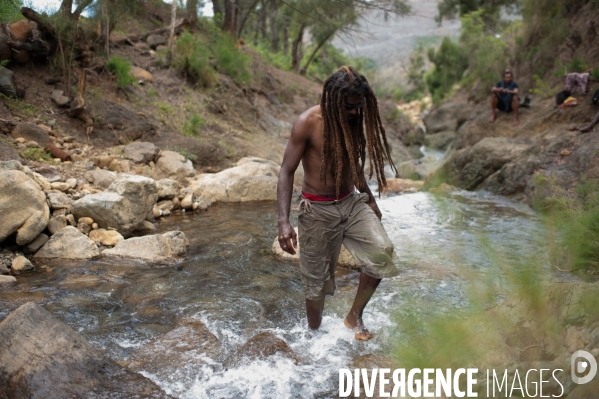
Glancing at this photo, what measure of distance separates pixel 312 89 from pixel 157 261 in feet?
53.6

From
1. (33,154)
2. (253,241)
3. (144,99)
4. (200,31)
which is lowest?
(253,241)

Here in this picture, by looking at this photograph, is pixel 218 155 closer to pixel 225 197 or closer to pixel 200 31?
pixel 225 197

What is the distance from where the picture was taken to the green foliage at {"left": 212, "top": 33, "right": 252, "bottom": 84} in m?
14.9

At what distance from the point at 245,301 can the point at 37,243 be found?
2.49 metres

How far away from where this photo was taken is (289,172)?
10.7 feet

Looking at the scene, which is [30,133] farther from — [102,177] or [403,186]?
[403,186]

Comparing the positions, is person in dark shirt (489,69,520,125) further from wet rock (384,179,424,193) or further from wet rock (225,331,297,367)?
wet rock (225,331,297,367)

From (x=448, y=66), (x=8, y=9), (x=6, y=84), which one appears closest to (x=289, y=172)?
(x=8, y=9)

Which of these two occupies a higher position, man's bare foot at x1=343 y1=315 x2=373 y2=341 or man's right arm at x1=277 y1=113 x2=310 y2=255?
man's right arm at x1=277 y1=113 x2=310 y2=255

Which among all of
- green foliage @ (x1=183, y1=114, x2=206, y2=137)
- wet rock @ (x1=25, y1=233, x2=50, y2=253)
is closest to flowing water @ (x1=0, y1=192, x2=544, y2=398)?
wet rock @ (x1=25, y1=233, x2=50, y2=253)

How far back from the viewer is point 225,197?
8.63 metres

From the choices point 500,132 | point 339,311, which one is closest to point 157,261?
point 339,311

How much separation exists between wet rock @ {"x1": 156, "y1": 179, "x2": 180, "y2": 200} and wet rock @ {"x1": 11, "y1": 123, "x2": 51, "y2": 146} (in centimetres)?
188

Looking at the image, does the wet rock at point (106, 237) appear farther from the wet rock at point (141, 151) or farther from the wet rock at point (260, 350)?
the wet rock at point (141, 151)
